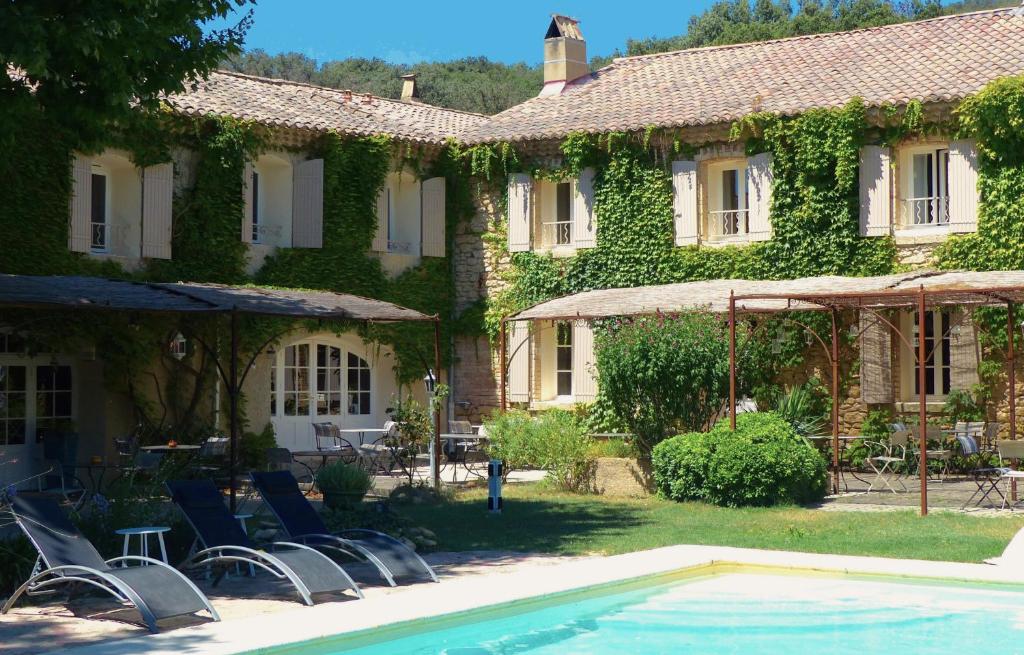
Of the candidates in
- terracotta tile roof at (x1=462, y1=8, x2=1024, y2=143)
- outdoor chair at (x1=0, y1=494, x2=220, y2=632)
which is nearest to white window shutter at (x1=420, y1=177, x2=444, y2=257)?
terracotta tile roof at (x1=462, y1=8, x2=1024, y2=143)

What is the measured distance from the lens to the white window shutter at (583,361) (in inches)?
838

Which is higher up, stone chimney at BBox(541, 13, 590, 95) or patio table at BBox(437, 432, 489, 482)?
stone chimney at BBox(541, 13, 590, 95)

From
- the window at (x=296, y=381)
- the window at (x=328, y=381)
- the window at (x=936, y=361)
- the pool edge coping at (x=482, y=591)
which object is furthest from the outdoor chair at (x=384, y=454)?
the window at (x=936, y=361)

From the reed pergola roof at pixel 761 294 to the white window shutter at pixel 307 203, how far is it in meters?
3.81

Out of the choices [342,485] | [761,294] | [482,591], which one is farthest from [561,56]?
[482,591]

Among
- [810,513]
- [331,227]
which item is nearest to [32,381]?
[331,227]

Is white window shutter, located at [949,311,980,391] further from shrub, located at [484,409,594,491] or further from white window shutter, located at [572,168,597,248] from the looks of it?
white window shutter, located at [572,168,597,248]

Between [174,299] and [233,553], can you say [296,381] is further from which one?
[233,553]

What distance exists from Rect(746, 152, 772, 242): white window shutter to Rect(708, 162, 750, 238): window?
1.80ft

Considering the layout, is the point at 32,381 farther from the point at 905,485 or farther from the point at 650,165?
the point at 905,485

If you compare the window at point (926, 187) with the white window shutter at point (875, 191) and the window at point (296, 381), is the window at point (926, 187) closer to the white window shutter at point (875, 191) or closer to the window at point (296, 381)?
the white window shutter at point (875, 191)

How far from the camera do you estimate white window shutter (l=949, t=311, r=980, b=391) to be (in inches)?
741

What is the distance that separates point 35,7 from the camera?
33.1 feet

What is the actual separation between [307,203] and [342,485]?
905 cm
